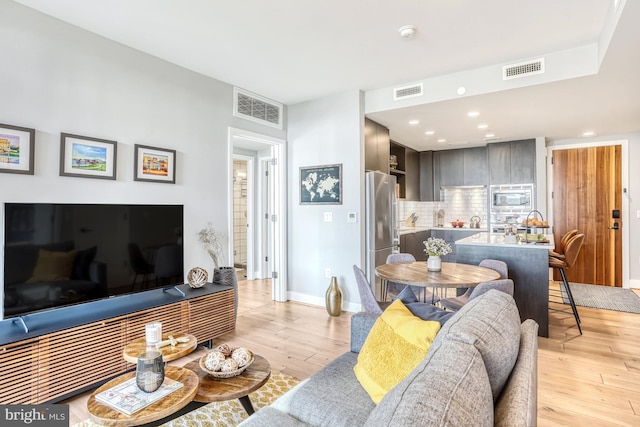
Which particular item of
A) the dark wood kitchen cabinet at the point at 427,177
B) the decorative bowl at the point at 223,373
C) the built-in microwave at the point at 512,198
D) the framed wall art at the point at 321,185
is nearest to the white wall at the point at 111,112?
the framed wall art at the point at 321,185

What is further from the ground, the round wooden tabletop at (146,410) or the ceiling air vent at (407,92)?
the ceiling air vent at (407,92)

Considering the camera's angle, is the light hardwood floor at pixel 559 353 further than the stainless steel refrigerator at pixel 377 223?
No

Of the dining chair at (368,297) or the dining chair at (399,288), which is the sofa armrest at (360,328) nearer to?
the dining chair at (368,297)

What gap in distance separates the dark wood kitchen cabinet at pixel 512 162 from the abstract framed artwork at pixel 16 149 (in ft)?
20.6

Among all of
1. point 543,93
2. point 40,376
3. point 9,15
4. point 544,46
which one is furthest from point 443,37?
point 40,376

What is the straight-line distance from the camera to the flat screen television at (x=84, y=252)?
2.29 meters

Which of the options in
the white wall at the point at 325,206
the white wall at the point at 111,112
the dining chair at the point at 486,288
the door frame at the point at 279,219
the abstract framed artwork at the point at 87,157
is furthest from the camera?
the door frame at the point at 279,219

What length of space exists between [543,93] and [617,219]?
3.35m

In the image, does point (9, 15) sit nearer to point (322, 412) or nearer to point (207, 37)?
point (207, 37)

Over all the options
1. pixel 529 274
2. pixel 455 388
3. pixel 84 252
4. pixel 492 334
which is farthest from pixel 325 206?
pixel 455 388

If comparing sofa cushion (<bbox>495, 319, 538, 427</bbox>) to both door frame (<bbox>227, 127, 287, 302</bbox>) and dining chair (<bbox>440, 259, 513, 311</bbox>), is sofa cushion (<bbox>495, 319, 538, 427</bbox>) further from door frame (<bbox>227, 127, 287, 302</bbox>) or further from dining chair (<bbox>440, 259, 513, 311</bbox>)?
door frame (<bbox>227, 127, 287, 302</bbox>)

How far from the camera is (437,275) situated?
8.98 feet

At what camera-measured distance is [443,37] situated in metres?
2.89

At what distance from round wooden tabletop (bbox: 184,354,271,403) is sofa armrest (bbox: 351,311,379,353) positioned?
518 millimetres
